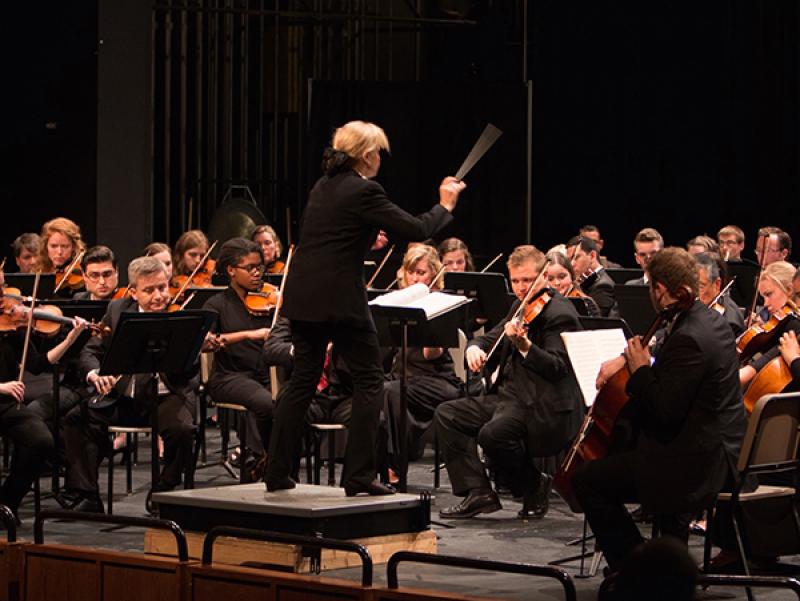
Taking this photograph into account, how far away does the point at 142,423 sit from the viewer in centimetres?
672

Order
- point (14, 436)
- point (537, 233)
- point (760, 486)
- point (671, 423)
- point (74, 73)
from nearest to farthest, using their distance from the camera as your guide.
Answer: point (671, 423) → point (760, 486) → point (14, 436) → point (74, 73) → point (537, 233)

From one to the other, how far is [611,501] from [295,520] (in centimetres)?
114

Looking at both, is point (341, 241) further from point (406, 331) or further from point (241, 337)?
point (241, 337)

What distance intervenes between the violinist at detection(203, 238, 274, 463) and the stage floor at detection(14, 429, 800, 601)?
63 cm

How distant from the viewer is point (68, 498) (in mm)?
6812

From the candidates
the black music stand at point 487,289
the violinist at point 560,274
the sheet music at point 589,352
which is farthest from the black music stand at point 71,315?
the sheet music at point 589,352

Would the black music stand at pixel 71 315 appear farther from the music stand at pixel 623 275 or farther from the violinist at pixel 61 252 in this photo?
the music stand at pixel 623 275

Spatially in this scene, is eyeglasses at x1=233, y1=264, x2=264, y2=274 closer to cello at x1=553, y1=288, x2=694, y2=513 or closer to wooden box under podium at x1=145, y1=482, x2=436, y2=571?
wooden box under podium at x1=145, y1=482, x2=436, y2=571

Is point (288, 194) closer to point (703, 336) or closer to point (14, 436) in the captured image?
point (14, 436)

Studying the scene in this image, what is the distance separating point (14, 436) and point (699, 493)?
10.1 feet

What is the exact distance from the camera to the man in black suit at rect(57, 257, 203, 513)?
6.71 meters

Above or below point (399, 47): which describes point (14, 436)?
below

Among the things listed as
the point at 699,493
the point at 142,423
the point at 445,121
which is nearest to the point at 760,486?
the point at 699,493

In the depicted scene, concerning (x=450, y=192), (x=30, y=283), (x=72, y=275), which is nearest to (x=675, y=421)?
(x=450, y=192)
